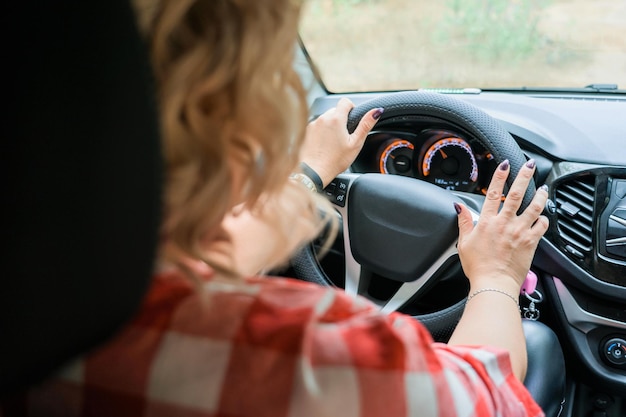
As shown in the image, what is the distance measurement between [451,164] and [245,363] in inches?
49.0

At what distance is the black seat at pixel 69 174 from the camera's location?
1.53 feet

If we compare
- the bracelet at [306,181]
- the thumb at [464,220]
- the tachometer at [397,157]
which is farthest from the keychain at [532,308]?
the bracelet at [306,181]

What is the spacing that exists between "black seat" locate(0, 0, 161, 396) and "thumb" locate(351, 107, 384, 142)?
106 centimetres

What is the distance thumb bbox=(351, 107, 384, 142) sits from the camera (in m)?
1.55

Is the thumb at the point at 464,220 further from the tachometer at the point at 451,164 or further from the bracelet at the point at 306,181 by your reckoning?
the bracelet at the point at 306,181

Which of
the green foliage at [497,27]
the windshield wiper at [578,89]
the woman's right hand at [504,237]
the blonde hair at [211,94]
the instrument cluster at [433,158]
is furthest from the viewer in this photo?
the green foliage at [497,27]

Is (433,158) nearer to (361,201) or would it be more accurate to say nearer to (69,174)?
(361,201)

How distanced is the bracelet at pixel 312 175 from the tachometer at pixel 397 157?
0.39 metres

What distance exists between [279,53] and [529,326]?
1117 mm

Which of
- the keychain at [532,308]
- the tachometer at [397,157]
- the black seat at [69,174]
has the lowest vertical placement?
the keychain at [532,308]

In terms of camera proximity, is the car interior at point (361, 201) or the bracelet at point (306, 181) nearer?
the car interior at point (361, 201)

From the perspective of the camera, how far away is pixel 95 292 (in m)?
0.51

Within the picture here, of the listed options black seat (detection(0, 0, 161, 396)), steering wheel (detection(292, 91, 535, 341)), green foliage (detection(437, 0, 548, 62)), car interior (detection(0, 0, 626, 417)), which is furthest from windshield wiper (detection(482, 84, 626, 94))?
black seat (detection(0, 0, 161, 396))

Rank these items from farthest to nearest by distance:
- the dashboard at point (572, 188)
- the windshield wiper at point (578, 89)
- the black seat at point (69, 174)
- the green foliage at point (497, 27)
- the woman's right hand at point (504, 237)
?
Result: 1. the green foliage at point (497, 27)
2. the windshield wiper at point (578, 89)
3. the dashboard at point (572, 188)
4. the woman's right hand at point (504, 237)
5. the black seat at point (69, 174)
